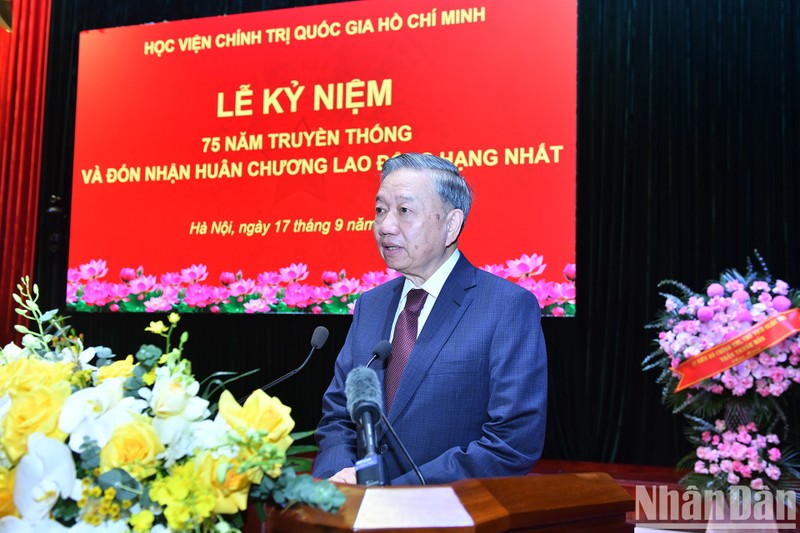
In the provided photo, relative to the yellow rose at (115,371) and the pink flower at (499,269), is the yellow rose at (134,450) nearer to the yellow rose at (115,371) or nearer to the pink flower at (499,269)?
the yellow rose at (115,371)

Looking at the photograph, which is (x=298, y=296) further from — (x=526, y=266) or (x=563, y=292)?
(x=563, y=292)

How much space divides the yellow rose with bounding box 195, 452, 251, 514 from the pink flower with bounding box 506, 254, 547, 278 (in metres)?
3.35

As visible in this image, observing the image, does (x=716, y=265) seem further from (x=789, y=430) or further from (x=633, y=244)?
(x=789, y=430)

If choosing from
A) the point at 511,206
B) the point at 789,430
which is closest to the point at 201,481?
the point at 789,430

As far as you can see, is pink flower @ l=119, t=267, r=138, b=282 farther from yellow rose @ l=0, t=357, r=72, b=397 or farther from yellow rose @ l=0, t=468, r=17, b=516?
yellow rose @ l=0, t=468, r=17, b=516

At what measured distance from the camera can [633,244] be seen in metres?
4.20

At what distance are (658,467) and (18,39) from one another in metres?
4.93

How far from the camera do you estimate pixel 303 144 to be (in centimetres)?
455

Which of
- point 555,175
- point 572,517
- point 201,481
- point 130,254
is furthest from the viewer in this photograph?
point 130,254

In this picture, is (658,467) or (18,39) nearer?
(658,467)

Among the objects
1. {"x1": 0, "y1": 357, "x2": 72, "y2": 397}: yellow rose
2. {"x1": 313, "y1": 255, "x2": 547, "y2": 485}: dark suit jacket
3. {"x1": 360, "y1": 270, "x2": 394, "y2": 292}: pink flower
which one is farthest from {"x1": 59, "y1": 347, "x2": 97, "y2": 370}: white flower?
{"x1": 360, "y1": 270, "x2": 394, "y2": 292}: pink flower

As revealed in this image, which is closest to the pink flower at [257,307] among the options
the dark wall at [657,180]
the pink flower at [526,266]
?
the pink flower at [526,266]

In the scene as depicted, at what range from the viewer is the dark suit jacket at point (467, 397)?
1.68 metres

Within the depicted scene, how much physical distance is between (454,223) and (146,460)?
4.44ft
